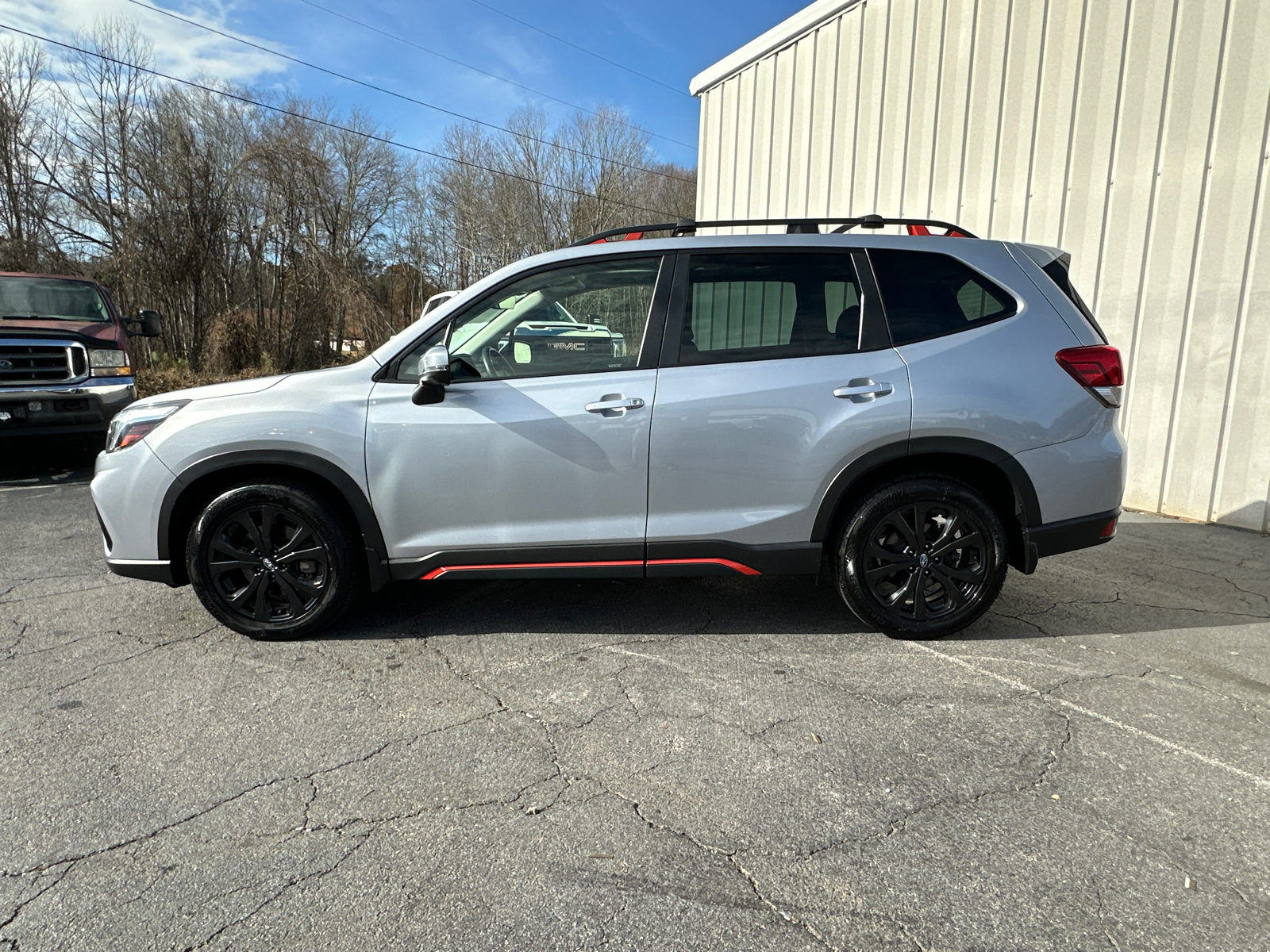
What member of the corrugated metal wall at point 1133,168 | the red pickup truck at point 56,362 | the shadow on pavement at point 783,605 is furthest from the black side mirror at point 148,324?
the corrugated metal wall at point 1133,168

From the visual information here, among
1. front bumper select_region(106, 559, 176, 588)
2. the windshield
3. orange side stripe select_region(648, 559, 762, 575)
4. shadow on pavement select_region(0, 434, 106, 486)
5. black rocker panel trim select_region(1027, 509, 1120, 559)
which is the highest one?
the windshield

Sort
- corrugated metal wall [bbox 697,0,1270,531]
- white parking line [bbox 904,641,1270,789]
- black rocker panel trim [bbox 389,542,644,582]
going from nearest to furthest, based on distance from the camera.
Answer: white parking line [bbox 904,641,1270,789] → black rocker panel trim [bbox 389,542,644,582] → corrugated metal wall [bbox 697,0,1270,531]

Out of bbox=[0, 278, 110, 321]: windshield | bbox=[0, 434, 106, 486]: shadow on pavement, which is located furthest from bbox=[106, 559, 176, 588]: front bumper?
bbox=[0, 278, 110, 321]: windshield

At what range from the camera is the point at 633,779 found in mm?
2619

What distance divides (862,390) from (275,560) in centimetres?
279

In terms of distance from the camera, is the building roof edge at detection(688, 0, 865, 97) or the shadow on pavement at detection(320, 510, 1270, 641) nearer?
the shadow on pavement at detection(320, 510, 1270, 641)

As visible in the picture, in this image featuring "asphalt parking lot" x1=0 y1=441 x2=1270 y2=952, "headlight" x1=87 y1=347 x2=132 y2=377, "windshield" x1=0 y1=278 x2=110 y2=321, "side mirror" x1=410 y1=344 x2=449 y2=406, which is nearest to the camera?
"asphalt parking lot" x1=0 y1=441 x2=1270 y2=952

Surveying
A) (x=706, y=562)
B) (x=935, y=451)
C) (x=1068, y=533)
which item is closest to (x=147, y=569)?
(x=706, y=562)

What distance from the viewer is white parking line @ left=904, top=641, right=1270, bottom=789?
106 inches

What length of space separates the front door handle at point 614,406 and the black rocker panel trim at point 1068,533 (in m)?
1.91

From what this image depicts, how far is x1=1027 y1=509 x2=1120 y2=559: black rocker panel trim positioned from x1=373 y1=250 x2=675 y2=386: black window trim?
1.94 m

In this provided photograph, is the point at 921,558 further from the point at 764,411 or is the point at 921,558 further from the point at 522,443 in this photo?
the point at 522,443

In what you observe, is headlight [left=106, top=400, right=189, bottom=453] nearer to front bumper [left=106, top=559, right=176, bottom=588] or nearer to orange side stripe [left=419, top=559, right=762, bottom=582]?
front bumper [left=106, top=559, right=176, bottom=588]

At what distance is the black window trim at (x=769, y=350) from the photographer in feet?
11.9
